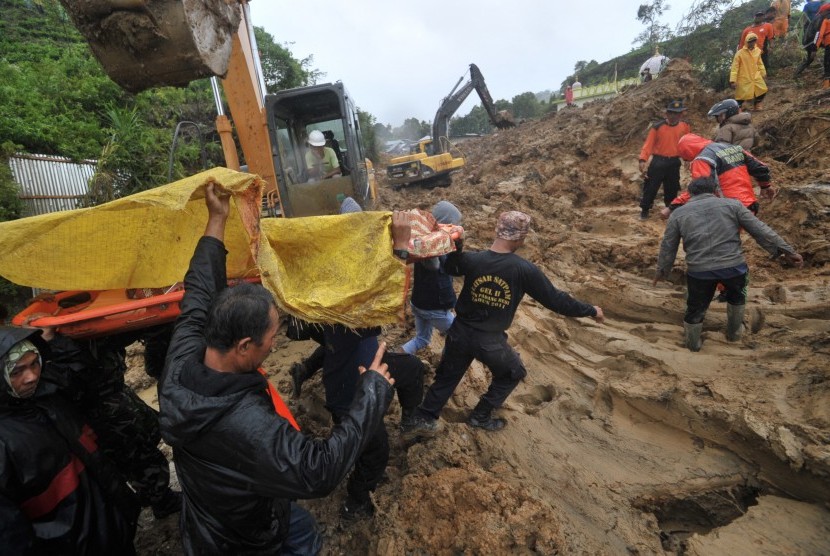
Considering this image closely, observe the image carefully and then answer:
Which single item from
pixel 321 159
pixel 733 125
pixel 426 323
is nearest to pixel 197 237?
pixel 426 323

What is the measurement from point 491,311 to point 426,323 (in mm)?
1063

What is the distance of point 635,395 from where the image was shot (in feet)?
9.95

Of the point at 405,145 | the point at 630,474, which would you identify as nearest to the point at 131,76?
the point at 630,474

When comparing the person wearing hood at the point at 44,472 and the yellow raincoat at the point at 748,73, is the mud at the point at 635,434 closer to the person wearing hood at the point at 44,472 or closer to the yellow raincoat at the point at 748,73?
the person wearing hood at the point at 44,472

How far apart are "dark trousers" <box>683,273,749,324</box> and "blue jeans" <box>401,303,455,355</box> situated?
7.11ft

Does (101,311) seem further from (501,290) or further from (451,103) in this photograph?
(451,103)

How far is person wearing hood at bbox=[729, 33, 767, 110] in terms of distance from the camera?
23.0 feet

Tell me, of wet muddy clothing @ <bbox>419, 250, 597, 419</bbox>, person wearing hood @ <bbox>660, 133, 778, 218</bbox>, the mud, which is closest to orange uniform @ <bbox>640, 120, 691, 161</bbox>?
the mud

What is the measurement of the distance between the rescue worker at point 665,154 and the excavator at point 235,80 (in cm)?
448

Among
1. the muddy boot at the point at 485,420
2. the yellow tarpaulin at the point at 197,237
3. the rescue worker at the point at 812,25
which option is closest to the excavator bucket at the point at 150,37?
the yellow tarpaulin at the point at 197,237

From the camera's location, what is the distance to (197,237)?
7.26 feet

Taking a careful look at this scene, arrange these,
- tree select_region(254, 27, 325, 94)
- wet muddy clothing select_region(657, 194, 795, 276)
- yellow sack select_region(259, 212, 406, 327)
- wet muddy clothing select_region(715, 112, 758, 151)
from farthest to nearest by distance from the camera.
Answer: tree select_region(254, 27, 325, 94)
wet muddy clothing select_region(715, 112, 758, 151)
wet muddy clothing select_region(657, 194, 795, 276)
yellow sack select_region(259, 212, 406, 327)

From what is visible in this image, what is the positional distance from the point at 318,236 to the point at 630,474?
2.44 metres

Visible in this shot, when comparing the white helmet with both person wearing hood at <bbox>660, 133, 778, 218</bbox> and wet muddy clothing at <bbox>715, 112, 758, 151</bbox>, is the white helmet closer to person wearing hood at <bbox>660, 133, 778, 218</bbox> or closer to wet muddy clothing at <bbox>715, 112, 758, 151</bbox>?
person wearing hood at <bbox>660, 133, 778, 218</bbox>
